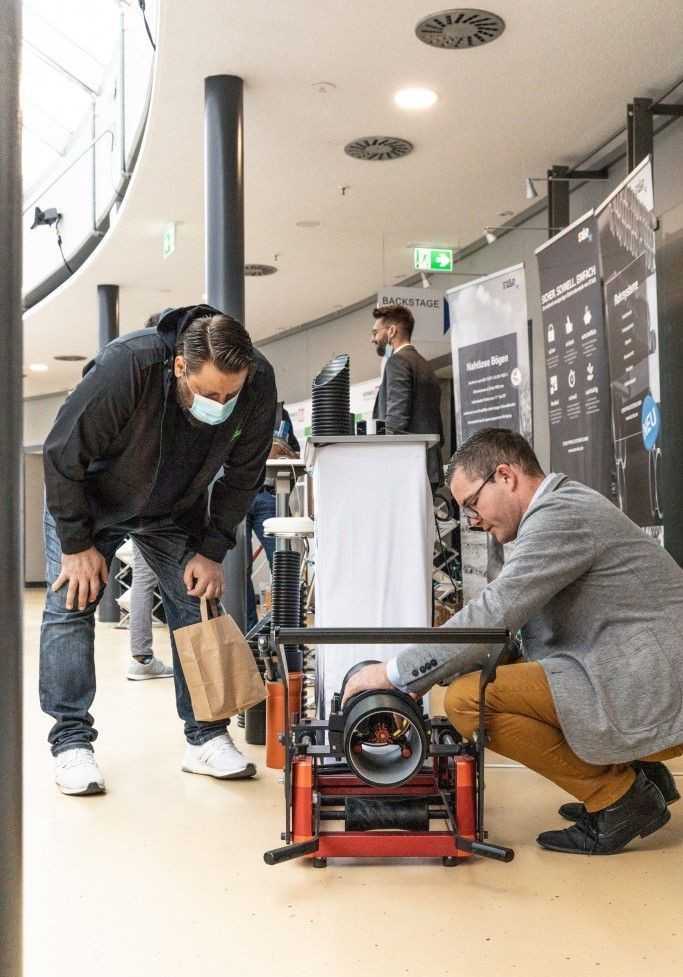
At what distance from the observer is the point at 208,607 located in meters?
2.94

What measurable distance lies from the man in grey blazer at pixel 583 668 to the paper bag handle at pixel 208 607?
84 cm

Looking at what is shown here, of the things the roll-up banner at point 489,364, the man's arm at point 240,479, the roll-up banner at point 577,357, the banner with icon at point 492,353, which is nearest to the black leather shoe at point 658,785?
the man's arm at point 240,479

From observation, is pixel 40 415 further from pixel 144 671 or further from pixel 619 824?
pixel 619 824

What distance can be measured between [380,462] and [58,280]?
8.24 meters

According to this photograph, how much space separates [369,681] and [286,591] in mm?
1214

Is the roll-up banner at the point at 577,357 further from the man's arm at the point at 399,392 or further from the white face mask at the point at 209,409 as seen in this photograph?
the white face mask at the point at 209,409

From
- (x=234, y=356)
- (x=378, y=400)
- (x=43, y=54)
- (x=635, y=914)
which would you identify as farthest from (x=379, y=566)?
(x=43, y=54)

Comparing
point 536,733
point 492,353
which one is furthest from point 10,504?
point 492,353

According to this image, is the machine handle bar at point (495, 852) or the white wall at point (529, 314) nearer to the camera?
the machine handle bar at point (495, 852)

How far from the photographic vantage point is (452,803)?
226 centimetres

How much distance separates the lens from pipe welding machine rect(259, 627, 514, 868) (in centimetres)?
198

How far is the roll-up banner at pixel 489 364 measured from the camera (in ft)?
19.9

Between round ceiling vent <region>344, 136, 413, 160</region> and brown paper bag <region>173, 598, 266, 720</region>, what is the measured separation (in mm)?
3999

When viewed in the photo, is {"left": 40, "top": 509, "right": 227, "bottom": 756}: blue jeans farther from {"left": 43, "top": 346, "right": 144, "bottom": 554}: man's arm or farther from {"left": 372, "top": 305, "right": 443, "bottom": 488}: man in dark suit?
{"left": 372, "top": 305, "right": 443, "bottom": 488}: man in dark suit
